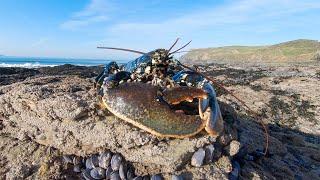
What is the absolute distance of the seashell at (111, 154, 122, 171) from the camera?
17.0ft

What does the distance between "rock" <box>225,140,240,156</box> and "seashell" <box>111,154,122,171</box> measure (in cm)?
130

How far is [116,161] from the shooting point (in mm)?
5184

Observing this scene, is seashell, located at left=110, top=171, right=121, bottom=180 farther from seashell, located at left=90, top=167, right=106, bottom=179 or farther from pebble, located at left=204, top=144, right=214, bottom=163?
pebble, located at left=204, top=144, right=214, bottom=163

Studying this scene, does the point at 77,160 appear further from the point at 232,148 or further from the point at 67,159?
the point at 232,148

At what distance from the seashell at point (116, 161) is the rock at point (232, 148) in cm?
130

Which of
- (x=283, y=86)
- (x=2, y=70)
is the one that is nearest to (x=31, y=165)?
(x=283, y=86)

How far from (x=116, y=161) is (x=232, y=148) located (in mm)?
1411

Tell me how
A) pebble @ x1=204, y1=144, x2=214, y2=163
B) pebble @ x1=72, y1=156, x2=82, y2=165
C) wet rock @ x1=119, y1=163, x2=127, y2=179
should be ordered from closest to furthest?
1. wet rock @ x1=119, y1=163, x2=127, y2=179
2. pebble @ x1=204, y1=144, x2=214, y2=163
3. pebble @ x1=72, y1=156, x2=82, y2=165

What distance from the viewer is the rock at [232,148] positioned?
215 inches

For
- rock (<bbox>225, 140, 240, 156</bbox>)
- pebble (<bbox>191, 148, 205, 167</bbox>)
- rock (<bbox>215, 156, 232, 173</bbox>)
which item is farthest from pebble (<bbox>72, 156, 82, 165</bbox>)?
rock (<bbox>225, 140, 240, 156</bbox>)

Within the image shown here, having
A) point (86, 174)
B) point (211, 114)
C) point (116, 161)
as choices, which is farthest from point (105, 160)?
point (211, 114)

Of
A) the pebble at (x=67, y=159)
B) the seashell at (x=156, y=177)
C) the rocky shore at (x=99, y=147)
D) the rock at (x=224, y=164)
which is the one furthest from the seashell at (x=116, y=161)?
the rock at (x=224, y=164)

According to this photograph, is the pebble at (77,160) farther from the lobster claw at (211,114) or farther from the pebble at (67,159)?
the lobster claw at (211,114)

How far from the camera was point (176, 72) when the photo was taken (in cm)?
620
